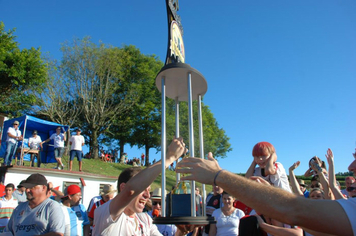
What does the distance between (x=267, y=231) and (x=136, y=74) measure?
29815 mm

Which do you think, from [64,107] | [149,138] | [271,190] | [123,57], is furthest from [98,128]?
[271,190]

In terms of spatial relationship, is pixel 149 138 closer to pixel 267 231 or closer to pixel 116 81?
pixel 116 81

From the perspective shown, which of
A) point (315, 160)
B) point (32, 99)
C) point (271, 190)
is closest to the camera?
point (271, 190)

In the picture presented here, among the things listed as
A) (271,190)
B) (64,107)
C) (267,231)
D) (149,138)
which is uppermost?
(64,107)

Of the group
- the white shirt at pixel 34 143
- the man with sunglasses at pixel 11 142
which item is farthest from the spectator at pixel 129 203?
the white shirt at pixel 34 143

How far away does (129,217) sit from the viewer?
2.71 meters

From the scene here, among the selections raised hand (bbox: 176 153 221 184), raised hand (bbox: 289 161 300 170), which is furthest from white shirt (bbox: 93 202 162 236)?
raised hand (bbox: 289 161 300 170)

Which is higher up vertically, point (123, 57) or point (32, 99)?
point (123, 57)

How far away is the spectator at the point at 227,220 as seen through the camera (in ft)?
15.5

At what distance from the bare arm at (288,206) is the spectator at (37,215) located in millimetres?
2791

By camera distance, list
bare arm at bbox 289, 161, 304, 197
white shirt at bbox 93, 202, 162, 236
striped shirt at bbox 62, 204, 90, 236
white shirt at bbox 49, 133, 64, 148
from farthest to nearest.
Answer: white shirt at bbox 49, 133, 64, 148 < bare arm at bbox 289, 161, 304, 197 < striped shirt at bbox 62, 204, 90, 236 < white shirt at bbox 93, 202, 162, 236

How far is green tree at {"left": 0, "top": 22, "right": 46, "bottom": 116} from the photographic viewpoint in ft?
66.9

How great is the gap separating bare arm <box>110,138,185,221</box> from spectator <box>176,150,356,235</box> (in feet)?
2.39

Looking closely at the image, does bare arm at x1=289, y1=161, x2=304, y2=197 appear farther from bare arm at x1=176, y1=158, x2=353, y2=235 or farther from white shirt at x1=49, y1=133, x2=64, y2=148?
white shirt at x1=49, y1=133, x2=64, y2=148
